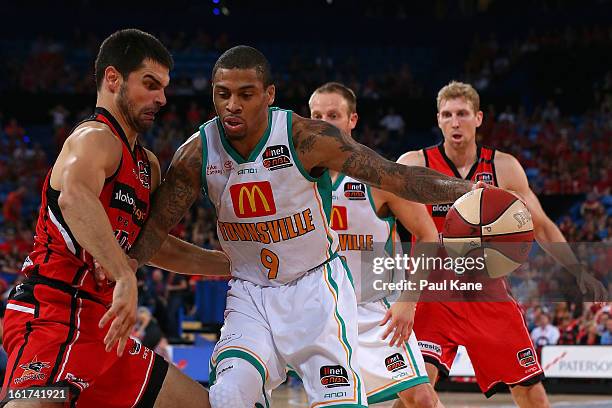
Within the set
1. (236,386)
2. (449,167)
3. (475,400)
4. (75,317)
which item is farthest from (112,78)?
(475,400)

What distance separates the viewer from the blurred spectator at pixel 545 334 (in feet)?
34.9

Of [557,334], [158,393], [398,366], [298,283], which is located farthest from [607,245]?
[158,393]

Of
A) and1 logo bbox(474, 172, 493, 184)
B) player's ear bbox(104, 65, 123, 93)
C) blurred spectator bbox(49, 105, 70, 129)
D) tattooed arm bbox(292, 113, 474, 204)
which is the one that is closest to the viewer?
player's ear bbox(104, 65, 123, 93)

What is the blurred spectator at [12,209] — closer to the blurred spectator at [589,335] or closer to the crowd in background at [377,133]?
the crowd in background at [377,133]

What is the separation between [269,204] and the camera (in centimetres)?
386

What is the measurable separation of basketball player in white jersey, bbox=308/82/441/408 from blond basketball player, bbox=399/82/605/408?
0.41 m

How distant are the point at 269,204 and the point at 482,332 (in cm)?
206

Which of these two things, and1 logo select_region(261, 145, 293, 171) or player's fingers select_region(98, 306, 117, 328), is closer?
player's fingers select_region(98, 306, 117, 328)

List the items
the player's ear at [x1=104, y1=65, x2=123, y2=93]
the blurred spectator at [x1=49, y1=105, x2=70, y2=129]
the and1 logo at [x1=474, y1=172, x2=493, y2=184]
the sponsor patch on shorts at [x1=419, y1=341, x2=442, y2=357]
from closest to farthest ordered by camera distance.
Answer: the player's ear at [x1=104, y1=65, x2=123, y2=93] → the sponsor patch on shorts at [x1=419, y1=341, x2=442, y2=357] → the and1 logo at [x1=474, y1=172, x2=493, y2=184] → the blurred spectator at [x1=49, y1=105, x2=70, y2=129]

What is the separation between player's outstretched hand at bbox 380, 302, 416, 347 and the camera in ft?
15.6

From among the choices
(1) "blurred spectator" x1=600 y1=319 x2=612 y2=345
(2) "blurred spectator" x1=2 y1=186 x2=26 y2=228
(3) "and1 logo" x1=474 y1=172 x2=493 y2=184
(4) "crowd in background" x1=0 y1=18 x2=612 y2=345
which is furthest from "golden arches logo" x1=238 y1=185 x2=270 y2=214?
(2) "blurred spectator" x1=2 y1=186 x2=26 y2=228

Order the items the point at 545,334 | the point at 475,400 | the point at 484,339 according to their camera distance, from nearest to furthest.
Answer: the point at 484,339
the point at 475,400
the point at 545,334

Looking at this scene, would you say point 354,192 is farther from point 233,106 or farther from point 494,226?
point 233,106

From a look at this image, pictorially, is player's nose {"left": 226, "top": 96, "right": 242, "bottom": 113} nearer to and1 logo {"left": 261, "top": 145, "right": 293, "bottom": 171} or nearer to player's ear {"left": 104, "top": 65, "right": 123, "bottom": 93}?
and1 logo {"left": 261, "top": 145, "right": 293, "bottom": 171}
